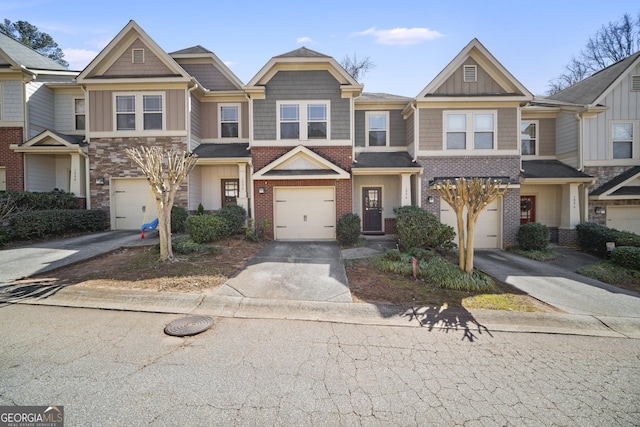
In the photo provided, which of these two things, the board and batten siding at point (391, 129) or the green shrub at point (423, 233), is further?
the board and batten siding at point (391, 129)

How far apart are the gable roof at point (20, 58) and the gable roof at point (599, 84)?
86.2ft

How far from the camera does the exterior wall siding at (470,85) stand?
11.8 meters

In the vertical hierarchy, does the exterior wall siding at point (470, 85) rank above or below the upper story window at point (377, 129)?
above

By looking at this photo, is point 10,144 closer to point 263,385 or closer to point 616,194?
point 263,385

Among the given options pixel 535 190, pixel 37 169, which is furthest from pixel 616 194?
pixel 37 169

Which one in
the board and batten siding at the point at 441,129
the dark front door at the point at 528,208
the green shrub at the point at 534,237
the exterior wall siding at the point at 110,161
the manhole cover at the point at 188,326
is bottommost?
the manhole cover at the point at 188,326

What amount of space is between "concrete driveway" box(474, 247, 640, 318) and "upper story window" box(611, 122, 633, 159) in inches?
219

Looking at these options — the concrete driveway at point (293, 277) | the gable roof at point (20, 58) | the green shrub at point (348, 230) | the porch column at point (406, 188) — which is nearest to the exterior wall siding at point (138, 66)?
the gable roof at point (20, 58)

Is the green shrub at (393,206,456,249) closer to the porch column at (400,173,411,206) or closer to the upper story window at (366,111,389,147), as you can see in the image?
the porch column at (400,173,411,206)

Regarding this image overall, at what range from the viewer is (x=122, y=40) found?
12117 mm

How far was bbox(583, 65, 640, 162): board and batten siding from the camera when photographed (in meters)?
12.2

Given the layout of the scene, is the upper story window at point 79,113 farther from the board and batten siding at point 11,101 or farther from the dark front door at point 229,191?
the dark front door at point 229,191

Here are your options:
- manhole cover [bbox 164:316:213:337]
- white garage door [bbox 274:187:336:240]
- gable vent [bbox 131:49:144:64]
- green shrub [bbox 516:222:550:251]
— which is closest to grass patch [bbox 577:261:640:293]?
green shrub [bbox 516:222:550:251]

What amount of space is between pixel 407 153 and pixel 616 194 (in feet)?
29.2
